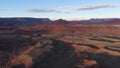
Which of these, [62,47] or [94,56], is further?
[62,47]

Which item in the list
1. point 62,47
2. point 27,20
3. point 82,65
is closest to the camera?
point 82,65

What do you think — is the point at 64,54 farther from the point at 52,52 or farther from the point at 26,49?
the point at 26,49

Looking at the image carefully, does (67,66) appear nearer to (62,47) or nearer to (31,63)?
(31,63)

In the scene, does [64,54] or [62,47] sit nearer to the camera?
[64,54]

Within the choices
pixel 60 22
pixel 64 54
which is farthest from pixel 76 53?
pixel 60 22

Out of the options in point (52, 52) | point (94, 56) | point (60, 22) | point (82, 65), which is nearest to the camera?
point (82, 65)

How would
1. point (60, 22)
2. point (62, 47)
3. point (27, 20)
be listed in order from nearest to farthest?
point (62, 47)
point (60, 22)
point (27, 20)

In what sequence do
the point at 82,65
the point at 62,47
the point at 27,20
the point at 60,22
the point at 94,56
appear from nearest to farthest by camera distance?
the point at 82,65 < the point at 94,56 < the point at 62,47 < the point at 60,22 < the point at 27,20

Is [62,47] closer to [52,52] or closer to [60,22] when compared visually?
[52,52]

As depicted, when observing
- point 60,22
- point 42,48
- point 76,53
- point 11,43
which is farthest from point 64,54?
point 60,22
